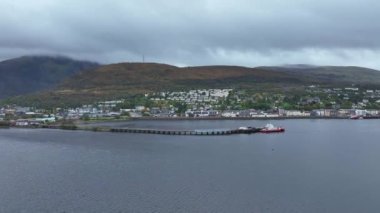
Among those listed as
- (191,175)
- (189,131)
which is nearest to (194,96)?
(189,131)

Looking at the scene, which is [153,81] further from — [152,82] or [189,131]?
[189,131]

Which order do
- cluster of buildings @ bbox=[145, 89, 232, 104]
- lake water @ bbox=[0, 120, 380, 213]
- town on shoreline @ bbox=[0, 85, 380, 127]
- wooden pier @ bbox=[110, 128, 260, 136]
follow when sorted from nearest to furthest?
lake water @ bbox=[0, 120, 380, 213]
wooden pier @ bbox=[110, 128, 260, 136]
town on shoreline @ bbox=[0, 85, 380, 127]
cluster of buildings @ bbox=[145, 89, 232, 104]

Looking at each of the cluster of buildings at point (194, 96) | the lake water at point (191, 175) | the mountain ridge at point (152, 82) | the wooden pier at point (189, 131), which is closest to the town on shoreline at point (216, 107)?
the cluster of buildings at point (194, 96)

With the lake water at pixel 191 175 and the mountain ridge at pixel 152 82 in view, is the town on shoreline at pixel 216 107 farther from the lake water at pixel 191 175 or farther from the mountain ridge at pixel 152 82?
the lake water at pixel 191 175

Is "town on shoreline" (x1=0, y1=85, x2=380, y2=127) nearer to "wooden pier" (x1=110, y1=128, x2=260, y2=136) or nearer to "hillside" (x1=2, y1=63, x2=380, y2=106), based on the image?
"hillside" (x1=2, y1=63, x2=380, y2=106)

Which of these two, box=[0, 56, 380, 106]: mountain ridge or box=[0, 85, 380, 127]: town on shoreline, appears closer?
box=[0, 85, 380, 127]: town on shoreline

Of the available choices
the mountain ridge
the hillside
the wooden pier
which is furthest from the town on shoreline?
the wooden pier

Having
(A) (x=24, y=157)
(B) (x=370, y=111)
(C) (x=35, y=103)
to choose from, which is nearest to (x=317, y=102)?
(B) (x=370, y=111)

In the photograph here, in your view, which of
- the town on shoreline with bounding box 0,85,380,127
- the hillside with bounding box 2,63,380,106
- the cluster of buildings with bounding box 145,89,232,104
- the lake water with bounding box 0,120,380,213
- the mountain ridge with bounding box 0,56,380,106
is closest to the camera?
the lake water with bounding box 0,120,380,213
